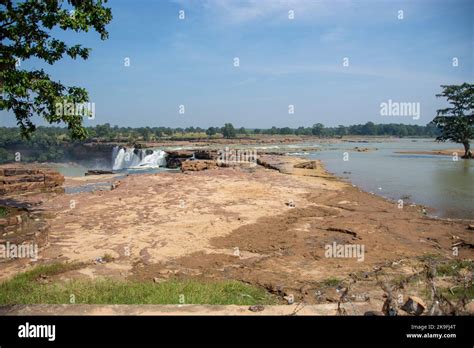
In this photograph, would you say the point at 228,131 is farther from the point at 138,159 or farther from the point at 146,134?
the point at 138,159

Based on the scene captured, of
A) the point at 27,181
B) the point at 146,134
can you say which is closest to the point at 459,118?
the point at 27,181

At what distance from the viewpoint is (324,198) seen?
665 inches

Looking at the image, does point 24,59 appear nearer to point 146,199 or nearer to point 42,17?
point 42,17

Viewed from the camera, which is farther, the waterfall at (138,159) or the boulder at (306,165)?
the waterfall at (138,159)

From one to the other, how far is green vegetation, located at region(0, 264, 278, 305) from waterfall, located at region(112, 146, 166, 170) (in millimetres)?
40324

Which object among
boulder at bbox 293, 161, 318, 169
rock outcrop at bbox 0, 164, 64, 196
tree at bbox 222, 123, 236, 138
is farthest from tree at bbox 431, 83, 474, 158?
tree at bbox 222, 123, 236, 138

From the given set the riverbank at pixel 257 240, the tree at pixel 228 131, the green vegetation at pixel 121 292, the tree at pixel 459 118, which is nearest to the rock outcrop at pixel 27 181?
the riverbank at pixel 257 240

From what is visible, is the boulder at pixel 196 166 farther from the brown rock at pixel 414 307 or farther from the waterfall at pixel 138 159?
the brown rock at pixel 414 307

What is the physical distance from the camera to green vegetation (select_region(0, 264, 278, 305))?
16.3ft

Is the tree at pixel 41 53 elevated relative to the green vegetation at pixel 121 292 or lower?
elevated

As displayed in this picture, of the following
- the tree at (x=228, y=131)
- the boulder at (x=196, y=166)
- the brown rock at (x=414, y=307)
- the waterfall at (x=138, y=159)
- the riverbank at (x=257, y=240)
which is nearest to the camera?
the brown rock at (x=414, y=307)

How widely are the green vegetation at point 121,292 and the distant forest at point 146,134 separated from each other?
56573mm

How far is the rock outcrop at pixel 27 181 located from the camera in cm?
1958
